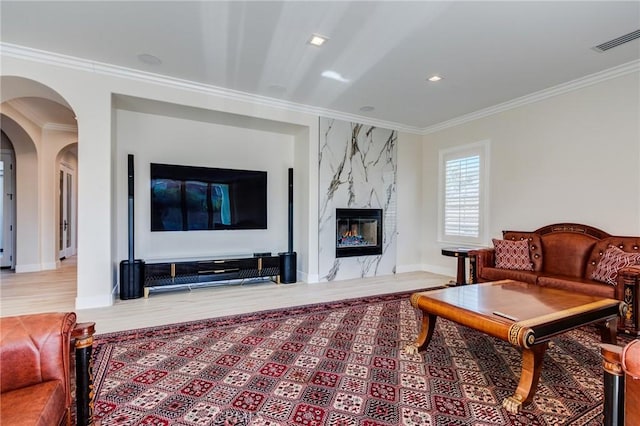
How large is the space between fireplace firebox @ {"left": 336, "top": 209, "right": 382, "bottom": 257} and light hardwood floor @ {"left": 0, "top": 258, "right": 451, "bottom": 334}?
55 centimetres

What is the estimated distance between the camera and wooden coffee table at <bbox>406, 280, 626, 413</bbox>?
1.91 m

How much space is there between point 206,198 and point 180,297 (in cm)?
153

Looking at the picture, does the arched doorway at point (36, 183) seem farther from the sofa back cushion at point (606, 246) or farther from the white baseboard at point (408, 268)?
the sofa back cushion at point (606, 246)

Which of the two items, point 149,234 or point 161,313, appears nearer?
point 161,313

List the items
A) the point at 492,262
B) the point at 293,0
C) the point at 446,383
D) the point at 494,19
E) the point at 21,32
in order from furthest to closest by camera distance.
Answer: the point at 492,262, the point at 21,32, the point at 494,19, the point at 293,0, the point at 446,383

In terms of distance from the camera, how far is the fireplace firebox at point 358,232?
5.66 meters

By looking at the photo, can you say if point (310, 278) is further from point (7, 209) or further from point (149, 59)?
point (7, 209)

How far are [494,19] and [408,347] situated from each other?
303 centimetres

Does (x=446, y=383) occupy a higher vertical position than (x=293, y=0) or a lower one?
lower

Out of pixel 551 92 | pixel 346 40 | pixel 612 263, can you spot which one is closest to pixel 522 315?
pixel 612 263

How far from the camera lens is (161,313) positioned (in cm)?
361

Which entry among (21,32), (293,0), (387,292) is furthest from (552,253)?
(21,32)

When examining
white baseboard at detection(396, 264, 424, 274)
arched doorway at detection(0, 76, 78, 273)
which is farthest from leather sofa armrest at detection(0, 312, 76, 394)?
arched doorway at detection(0, 76, 78, 273)

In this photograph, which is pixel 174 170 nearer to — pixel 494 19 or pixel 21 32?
pixel 21 32
